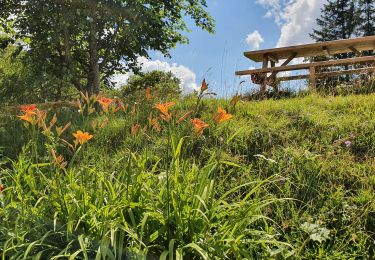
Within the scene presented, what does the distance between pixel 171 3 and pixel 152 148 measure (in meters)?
7.74

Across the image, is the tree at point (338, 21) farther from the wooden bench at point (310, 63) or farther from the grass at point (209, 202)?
the grass at point (209, 202)

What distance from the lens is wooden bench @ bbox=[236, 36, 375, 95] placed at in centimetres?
654

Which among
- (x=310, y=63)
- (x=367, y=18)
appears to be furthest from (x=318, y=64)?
(x=367, y=18)

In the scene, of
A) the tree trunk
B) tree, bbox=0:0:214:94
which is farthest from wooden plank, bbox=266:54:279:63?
the tree trunk

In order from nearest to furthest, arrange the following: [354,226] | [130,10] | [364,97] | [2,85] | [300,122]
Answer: [354,226]
[300,122]
[364,97]
[130,10]
[2,85]

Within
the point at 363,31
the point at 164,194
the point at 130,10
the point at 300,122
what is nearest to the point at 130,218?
the point at 164,194

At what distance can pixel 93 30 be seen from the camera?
827 centimetres

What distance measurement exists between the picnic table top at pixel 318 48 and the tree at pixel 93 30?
2.56m

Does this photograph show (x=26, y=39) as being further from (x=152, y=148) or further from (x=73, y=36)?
(x=152, y=148)

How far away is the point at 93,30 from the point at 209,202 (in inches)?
271

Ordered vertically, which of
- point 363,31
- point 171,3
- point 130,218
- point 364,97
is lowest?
point 130,218

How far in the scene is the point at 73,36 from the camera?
959 cm

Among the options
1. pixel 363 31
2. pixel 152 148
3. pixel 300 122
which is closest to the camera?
pixel 152 148

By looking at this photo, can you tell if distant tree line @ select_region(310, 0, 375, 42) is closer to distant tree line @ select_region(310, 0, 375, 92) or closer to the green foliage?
distant tree line @ select_region(310, 0, 375, 92)
